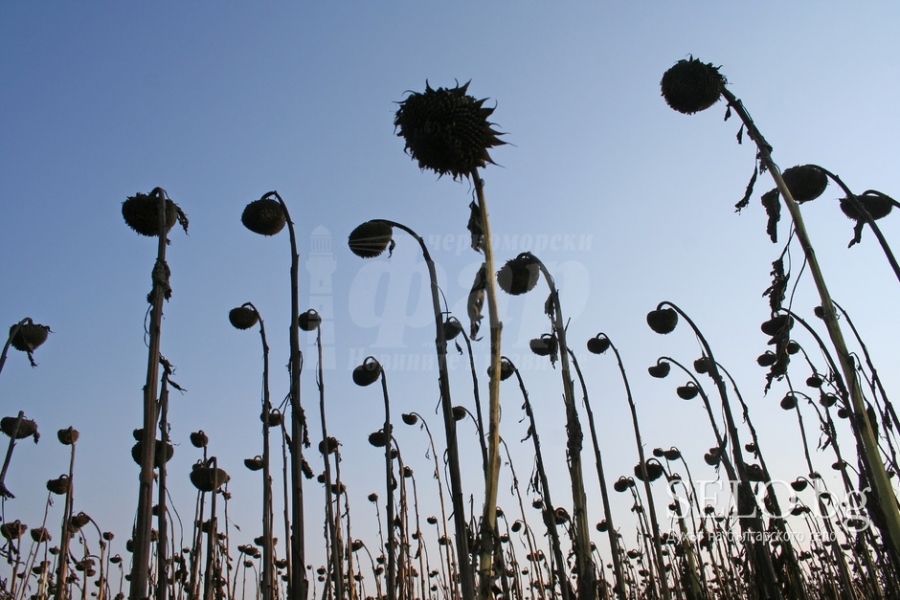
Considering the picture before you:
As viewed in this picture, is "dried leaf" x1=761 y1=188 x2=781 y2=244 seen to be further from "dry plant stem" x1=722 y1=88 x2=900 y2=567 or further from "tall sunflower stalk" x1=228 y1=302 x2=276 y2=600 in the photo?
"tall sunflower stalk" x1=228 y1=302 x2=276 y2=600

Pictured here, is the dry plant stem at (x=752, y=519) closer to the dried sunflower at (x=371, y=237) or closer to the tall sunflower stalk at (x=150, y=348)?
the dried sunflower at (x=371, y=237)

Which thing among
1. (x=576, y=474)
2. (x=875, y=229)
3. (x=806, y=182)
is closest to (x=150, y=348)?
(x=576, y=474)

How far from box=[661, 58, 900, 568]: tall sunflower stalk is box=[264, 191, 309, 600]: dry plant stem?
3.05m

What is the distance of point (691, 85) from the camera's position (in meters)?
4.40

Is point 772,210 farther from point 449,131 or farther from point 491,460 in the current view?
point 491,460

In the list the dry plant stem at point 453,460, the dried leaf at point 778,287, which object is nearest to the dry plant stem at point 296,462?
the dry plant stem at point 453,460

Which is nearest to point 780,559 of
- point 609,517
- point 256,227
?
point 609,517

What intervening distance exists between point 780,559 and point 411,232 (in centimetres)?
379

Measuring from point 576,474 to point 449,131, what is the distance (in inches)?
82.6

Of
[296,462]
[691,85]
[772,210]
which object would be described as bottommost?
[296,462]

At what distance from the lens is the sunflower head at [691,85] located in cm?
434

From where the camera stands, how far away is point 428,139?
2.93 meters

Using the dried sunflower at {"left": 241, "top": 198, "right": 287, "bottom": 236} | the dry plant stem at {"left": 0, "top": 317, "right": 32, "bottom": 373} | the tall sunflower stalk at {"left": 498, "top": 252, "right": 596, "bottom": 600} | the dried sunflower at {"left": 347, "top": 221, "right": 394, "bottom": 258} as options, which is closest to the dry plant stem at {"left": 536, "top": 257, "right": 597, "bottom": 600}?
the tall sunflower stalk at {"left": 498, "top": 252, "right": 596, "bottom": 600}

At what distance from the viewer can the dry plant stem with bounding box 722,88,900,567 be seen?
8.79 ft
